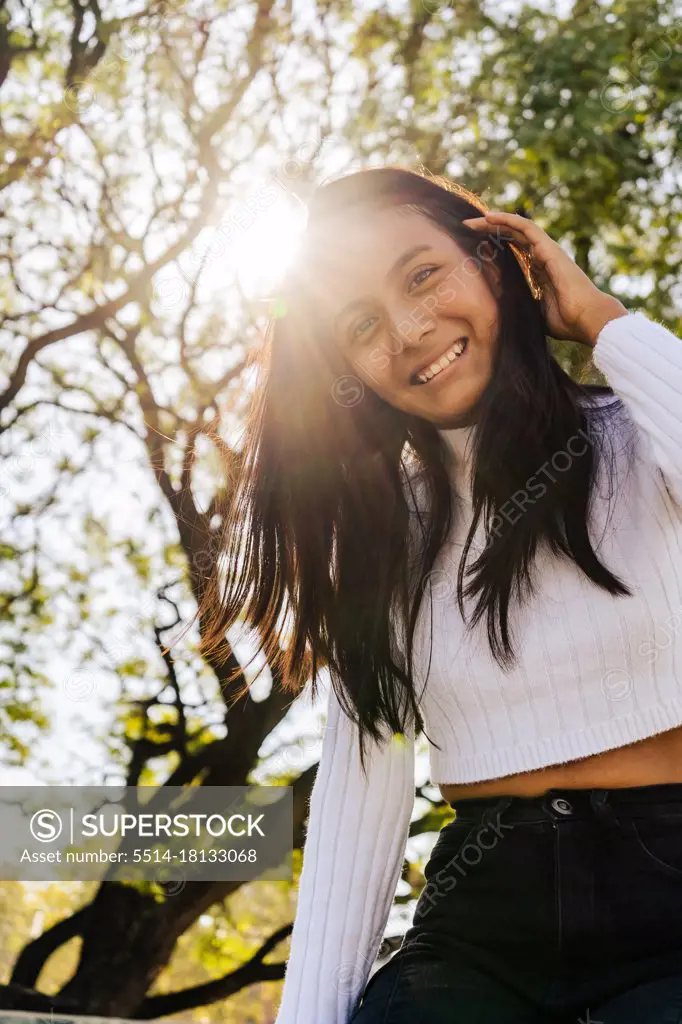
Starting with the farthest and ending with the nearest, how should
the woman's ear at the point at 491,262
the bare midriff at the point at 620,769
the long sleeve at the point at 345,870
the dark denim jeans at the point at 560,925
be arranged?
the woman's ear at the point at 491,262 → the long sleeve at the point at 345,870 → the bare midriff at the point at 620,769 → the dark denim jeans at the point at 560,925

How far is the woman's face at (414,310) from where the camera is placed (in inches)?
86.3

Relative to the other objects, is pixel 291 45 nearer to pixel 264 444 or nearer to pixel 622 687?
pixel 264 444

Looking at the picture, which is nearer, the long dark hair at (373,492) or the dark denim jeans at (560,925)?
the dark denim jeans at (560,925)

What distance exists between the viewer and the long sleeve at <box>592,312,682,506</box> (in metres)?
1.89

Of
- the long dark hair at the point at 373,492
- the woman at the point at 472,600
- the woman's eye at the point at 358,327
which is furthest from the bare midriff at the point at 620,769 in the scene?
the woman's eye at the point at 358,327

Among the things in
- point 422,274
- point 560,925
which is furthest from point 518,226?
point 560,925

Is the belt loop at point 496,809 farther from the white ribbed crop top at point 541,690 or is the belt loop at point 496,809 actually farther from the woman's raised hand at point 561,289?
the woman's raised hand at point 561,289

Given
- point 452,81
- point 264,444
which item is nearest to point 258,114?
point 452,81

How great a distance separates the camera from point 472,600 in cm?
215

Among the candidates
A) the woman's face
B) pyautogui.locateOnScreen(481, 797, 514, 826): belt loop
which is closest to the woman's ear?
the woman's face

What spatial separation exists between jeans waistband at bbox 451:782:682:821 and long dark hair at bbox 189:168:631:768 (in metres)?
0.27

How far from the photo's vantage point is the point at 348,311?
229 cm

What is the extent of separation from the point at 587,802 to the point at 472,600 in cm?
49

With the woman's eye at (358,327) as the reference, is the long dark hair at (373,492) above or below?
below
